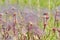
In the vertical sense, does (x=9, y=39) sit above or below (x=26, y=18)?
below

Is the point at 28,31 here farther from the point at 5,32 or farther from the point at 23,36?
the point at 5,32

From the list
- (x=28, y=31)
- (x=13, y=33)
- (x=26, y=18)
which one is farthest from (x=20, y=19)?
(x=28, y=31)

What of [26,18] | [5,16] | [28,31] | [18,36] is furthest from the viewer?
[5,16]

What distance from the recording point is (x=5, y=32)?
153 centimetres

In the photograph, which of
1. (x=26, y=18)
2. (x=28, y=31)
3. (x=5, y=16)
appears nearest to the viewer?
(x=28, y=31)

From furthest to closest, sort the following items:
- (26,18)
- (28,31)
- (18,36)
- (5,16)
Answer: (5,16) < (26,18) < (18,36) < (28,31)

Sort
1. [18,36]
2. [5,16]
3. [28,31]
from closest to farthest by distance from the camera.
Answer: [28,31] < [18,36] < [5,16]

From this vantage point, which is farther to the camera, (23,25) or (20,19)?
(20,19)

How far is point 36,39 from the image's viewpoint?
4.92ft

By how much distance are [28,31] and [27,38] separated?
0.32 ft

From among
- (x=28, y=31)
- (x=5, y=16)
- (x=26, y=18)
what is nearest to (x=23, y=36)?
(x=28, y=31)

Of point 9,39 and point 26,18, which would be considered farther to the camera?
point 26,18

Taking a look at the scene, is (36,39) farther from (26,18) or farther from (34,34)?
(26,18)

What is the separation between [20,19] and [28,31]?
323mm
